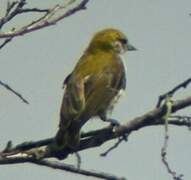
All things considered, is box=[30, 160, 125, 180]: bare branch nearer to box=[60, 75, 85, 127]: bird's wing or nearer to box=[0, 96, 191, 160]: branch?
box=[0, 96, 191, 160]: branch

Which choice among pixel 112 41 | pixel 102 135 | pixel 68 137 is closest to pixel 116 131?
pixel 102 135

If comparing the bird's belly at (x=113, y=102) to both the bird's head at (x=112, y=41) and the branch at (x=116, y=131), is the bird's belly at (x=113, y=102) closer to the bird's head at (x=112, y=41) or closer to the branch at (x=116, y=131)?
the branch at (x=116, y=131)

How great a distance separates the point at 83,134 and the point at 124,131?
2.74 feet

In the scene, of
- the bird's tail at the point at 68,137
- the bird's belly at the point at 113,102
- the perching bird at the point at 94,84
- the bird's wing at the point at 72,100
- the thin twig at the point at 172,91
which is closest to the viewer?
the thin twig at the point at 172,91

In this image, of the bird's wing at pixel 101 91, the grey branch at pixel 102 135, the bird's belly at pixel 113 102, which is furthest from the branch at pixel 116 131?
the bird's belly at pixel 113 102

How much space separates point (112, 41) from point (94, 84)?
1.62 metres

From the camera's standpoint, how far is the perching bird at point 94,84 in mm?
5821

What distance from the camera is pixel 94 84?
6816 millimetres

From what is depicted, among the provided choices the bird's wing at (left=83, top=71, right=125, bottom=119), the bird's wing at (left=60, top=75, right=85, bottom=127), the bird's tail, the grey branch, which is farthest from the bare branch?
the bird's wing at (left=83, top=71, right=125, bottom=119)

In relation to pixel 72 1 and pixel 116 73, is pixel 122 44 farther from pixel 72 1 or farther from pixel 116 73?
pixel 72 1

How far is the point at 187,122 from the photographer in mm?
4301

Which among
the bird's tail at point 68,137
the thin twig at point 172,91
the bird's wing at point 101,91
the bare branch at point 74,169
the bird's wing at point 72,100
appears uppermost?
the thin twig at point 172,91

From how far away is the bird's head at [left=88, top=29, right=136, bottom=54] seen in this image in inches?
327

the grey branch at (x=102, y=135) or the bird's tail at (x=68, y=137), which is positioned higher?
the grey branch at (x=102, y=135)
